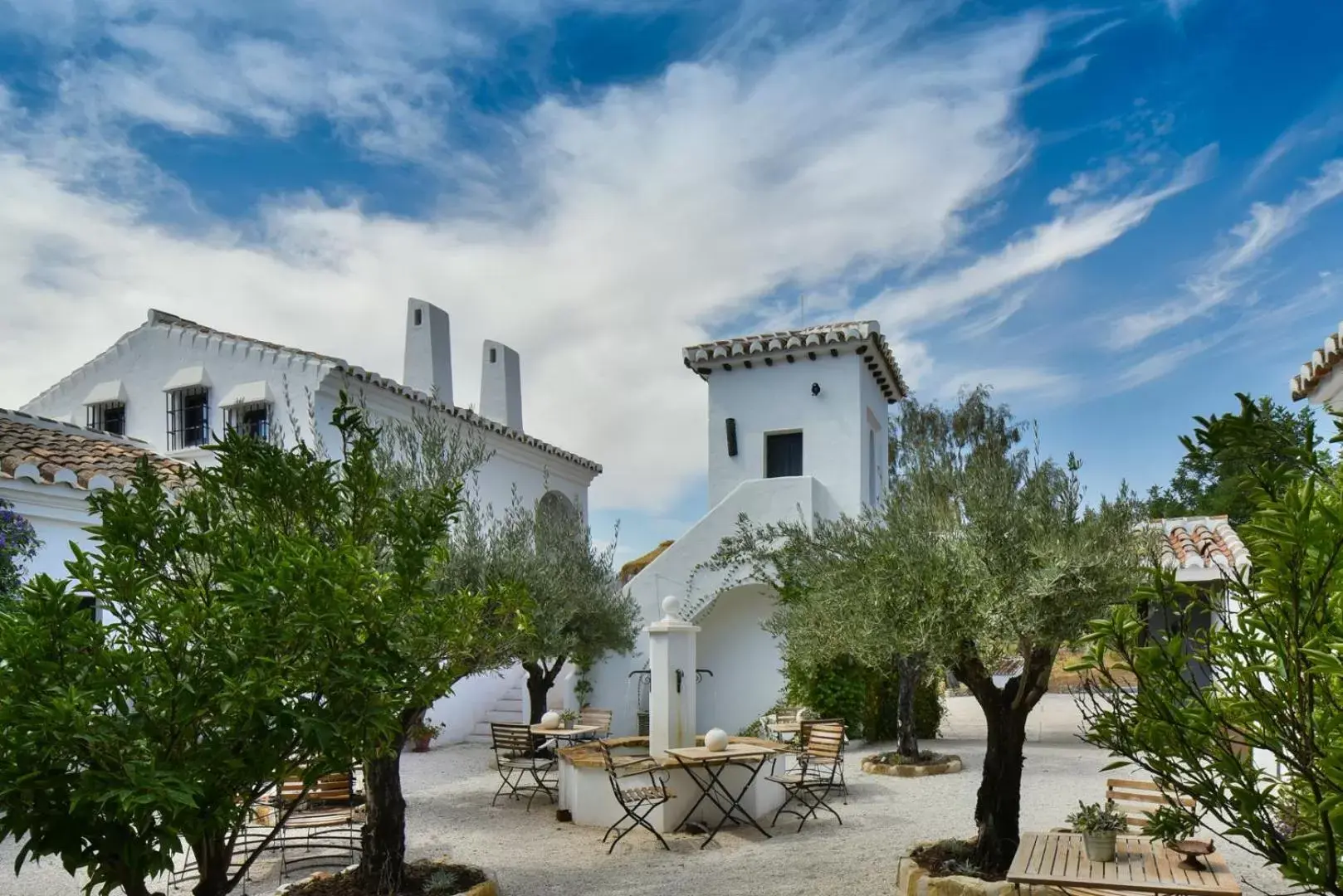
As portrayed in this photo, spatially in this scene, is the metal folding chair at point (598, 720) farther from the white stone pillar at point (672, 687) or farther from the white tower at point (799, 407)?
the white tower at point (799, 407)

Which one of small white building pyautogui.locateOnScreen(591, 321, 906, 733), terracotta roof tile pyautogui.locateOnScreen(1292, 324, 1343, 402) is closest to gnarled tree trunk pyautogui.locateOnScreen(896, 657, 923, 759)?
small white building pyautogui.locateOnScreen(591, 321, 906, 733)

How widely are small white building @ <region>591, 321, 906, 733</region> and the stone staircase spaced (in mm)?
1727

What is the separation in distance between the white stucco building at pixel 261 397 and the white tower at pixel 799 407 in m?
3.66

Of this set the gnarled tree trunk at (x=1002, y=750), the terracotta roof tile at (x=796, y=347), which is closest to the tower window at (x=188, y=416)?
the terracotta roof tile at (x=796, y=347)

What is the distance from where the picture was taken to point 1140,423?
34.5 feet

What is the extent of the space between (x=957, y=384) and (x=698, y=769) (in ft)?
66.8

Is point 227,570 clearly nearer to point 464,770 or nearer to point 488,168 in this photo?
point 488,168

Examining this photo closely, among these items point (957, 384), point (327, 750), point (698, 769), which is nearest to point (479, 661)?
point (698, 769)

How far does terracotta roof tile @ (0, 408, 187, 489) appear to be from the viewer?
10.4m

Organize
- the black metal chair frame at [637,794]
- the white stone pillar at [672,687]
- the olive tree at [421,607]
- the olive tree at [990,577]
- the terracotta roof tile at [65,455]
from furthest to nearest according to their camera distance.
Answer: the terracotta roof tile at [65,455]
the white stone pillar at [672,687]
the black metal chair frame at [637,794]
the olive tree at [990,577]
the olive tree at [421,607]

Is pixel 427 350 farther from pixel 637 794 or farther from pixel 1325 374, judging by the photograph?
pixel 1325 374

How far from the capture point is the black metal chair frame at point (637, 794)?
28.7 ft

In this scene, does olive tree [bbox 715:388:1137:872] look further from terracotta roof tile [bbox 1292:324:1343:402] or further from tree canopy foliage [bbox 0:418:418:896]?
tree canopy foliage [bbox 0:418:418:896]

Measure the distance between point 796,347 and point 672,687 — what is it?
8.72m
